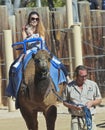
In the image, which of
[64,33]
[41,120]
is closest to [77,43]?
[64,33]

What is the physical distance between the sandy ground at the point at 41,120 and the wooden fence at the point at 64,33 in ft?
3.81

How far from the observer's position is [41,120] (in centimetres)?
1177

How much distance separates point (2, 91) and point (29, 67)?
221 inches

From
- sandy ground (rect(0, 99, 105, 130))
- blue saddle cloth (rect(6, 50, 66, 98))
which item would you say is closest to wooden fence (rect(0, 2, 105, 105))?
sandy ground (rect(0, 99, 105, 130))

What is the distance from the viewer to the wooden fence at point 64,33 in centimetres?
1385

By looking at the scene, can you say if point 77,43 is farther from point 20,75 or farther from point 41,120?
→ point 20,75

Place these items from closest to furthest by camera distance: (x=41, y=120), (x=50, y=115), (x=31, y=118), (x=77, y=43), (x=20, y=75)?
1. (x=50, y=115)
2. (x=20, y=75)
3. (x=31, y=118)
4. (x=41, y=120)
5. (x=77, y=43)

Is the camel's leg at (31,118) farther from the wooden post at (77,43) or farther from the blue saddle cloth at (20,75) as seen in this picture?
the wooden post at (77,43)

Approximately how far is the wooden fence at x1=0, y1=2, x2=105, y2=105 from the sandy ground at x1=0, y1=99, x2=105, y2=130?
116 centimetres

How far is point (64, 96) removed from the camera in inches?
283

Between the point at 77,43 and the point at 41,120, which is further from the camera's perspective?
the point at 77,43

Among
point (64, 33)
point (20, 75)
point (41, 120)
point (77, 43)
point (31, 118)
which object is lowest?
point (41, 120)

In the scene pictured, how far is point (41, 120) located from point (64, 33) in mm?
2921

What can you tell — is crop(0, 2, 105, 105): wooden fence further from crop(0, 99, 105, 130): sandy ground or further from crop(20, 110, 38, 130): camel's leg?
crop(20, 110, 38, 130): camel's leg
